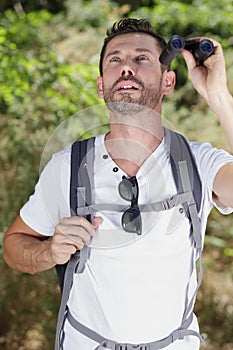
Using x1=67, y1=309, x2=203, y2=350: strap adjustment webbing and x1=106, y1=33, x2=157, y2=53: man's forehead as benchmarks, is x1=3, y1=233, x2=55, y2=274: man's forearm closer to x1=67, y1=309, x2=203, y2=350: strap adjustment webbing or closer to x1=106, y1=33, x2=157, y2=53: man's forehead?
x1=67, y1=309, x2=203, y2=350: strap adjustment webbing

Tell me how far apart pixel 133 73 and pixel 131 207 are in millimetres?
311

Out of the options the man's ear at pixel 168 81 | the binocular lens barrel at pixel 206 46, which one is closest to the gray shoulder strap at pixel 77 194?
the man's ear at pixel 168 81

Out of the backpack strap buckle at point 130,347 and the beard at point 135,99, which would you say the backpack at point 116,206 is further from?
the beard at point 135,99

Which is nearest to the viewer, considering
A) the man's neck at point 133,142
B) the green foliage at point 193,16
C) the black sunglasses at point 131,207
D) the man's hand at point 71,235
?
the man's hand at point 71,235

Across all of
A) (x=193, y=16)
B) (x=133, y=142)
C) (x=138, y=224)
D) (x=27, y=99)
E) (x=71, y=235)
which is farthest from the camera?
(x=193, y=16)

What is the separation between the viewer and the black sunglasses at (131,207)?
1.45 m

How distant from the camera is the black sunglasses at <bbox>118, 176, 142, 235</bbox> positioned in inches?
57.3

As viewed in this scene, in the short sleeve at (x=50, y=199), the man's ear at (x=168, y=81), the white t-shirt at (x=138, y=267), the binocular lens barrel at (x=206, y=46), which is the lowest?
the white t-shirt at (x=138, y=267)

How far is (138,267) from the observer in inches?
57.6

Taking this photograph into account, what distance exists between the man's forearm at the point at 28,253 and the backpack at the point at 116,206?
0.05 metres

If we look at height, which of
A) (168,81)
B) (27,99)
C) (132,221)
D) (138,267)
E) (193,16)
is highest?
(193,16)

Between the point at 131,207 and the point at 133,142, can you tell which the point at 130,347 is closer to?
the point at 131,207

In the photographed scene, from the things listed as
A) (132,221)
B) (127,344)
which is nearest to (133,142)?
(132,221)

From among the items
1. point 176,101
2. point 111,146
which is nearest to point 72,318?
point 111,146
